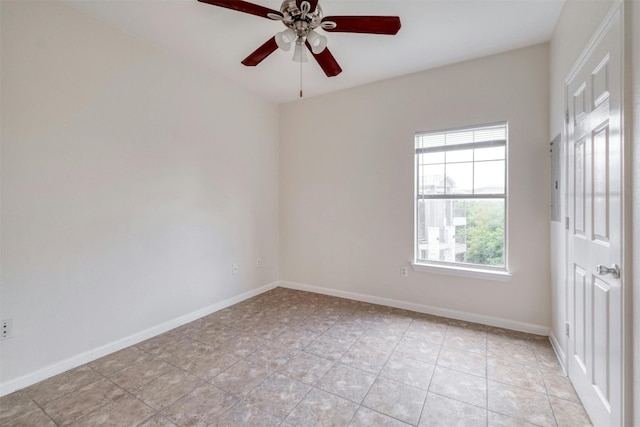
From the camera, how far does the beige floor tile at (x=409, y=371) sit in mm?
1947

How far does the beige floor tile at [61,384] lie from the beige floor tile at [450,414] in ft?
7.63

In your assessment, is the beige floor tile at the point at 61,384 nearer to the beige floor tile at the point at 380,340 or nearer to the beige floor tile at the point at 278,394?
the beige floor tile at the point at 278,394

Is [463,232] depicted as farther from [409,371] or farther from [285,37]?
[285,37]

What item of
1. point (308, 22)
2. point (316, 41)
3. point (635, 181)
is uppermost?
point (308, 22)

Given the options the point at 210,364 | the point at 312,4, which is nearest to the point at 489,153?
the point at 312,4

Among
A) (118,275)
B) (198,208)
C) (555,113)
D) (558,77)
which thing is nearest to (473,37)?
(558,77)

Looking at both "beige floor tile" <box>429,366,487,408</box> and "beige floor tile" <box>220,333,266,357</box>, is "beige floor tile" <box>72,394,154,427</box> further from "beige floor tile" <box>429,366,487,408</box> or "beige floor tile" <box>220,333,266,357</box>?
"beige floor tile" <box>429,366,487,408</box>

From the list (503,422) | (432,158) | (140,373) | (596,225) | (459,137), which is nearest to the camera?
(596,225)

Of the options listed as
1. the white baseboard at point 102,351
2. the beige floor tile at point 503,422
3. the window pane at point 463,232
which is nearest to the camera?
the beige floor tile at point 503,422

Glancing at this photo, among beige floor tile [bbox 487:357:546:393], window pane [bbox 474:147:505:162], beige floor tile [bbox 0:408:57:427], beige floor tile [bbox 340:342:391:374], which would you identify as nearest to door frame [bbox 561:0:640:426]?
beige floor tile [bbox 487:357:546:393]

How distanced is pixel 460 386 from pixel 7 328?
3.14 metres

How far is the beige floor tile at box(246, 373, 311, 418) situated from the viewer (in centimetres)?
169

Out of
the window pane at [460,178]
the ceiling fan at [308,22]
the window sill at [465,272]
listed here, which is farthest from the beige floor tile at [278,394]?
the window pane at [460,178]

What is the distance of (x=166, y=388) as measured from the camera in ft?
6.17
